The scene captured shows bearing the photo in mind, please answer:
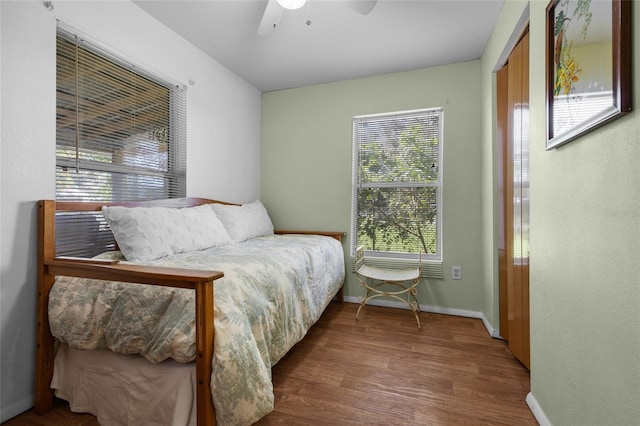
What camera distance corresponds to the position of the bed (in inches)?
43.4

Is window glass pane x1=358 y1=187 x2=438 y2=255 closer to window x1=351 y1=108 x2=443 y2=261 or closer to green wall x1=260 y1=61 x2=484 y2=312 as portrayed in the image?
window x1=351 y1=108 x2=443 y2=261

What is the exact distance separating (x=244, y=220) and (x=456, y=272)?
2.15 meters

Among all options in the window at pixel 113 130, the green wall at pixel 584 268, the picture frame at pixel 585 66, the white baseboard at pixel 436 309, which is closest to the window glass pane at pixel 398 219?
the white baseboard at pixel 436 309

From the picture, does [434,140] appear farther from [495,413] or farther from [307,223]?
[495,413]

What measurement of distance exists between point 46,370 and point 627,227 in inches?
98.0

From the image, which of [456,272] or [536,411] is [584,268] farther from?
[456,272]

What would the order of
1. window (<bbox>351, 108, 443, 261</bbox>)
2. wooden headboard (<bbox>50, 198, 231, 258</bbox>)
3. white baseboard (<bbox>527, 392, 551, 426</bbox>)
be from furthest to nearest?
window (<bbox>351, 108, 443, 261</bbox>) → wooden headboard (<bbox>50, 198, 231, 258</bbox>) → white baseboard (<bbox>527, 392, 551, 426</bbox>)

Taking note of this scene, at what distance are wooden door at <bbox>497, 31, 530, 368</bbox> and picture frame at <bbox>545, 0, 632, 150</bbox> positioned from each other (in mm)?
610

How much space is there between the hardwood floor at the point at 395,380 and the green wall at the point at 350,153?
0.72 metres

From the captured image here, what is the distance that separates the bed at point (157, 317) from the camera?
3.61 ft

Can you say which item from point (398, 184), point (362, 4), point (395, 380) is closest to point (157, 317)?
point (395, 380)

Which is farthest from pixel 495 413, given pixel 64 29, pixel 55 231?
pixel 64 29

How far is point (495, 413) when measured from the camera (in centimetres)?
145

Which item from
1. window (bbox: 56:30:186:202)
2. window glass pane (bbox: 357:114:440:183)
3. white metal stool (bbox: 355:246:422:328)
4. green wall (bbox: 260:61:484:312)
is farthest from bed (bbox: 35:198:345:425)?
window glass pane (bbox: 357:114:440:183)
